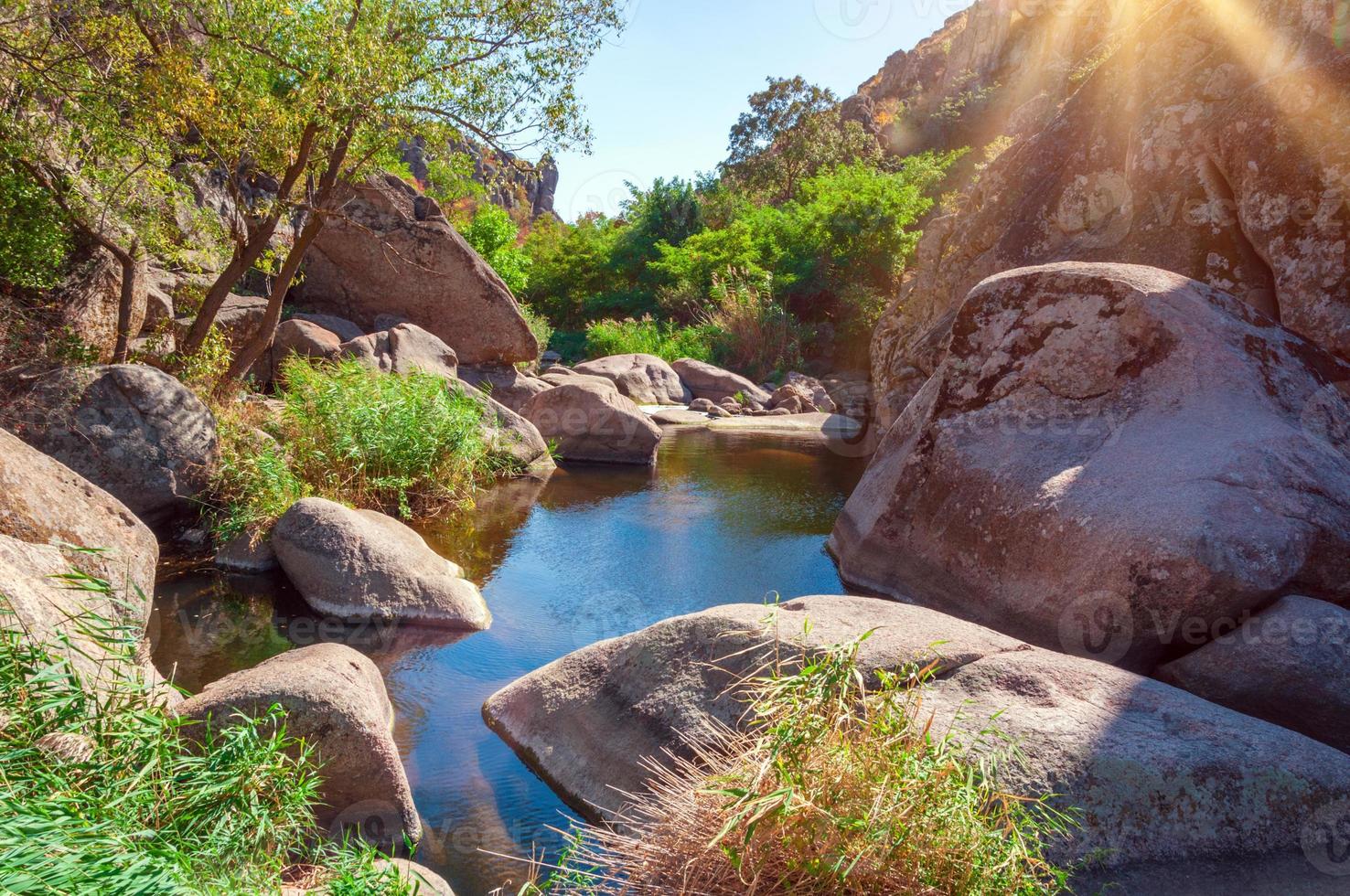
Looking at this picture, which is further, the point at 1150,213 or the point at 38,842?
the point at 1150,213

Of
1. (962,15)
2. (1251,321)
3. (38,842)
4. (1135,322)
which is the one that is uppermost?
(962,15)

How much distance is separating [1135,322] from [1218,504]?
1.75 meters

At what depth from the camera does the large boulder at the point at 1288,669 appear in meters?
3.96

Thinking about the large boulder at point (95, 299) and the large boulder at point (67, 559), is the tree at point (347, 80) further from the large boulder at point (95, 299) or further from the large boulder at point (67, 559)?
the large boulder at point (67, 559)

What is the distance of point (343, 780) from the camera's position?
3.64 metres

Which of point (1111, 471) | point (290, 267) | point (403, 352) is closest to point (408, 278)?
point (403, 352)

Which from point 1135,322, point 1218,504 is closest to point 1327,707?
point 1218,504

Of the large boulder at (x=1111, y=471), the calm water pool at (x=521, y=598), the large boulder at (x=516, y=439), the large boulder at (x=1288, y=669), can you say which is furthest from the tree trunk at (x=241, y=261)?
the large boulder at (x=1288, y=669)

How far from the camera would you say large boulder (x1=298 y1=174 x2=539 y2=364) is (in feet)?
49.6

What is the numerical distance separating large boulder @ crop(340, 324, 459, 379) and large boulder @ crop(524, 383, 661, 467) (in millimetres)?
1585

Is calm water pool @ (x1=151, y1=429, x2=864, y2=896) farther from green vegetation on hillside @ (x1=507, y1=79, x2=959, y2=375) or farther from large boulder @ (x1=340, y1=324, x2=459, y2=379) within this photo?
green vegetation on hillside @ (x1=507, y1=79, x2=959, y2=375)

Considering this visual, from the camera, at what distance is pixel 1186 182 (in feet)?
28.2

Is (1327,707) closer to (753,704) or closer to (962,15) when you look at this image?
(753,704)

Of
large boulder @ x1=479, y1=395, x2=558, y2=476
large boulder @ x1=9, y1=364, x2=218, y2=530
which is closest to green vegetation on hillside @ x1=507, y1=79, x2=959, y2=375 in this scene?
large boulder @ x1=479, y1=395, x2=558, y2=476
